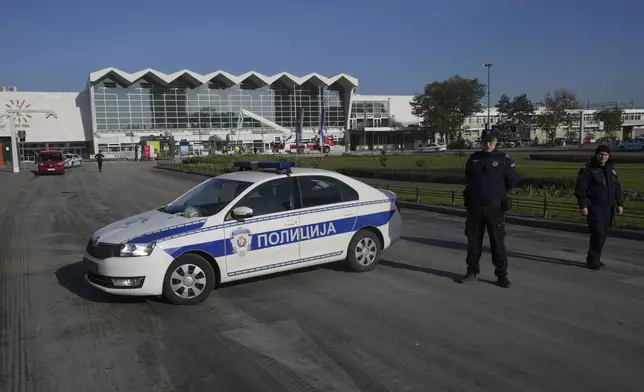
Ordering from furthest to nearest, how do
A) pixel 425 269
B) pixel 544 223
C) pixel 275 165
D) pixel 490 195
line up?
pixel 544 223 → pixel 425 269 → pixel 275 165 → pixel 490 195

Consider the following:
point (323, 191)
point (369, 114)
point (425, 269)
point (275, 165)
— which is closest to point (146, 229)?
point (275, 165)

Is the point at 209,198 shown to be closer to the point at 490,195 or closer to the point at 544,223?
the point at 490,195

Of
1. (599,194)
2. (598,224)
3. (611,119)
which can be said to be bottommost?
(598,224)

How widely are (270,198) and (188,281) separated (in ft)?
4.82

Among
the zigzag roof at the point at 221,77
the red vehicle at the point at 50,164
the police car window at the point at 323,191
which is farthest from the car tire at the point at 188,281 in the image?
the zigzag roof at the point at 221,77

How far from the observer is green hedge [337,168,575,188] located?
16.6 meters

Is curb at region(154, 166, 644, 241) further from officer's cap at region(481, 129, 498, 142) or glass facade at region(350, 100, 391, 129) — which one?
Result: glass facade at region(350, 100, 391, 129)

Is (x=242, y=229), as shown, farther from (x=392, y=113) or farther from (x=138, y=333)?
(x=392, y=113)

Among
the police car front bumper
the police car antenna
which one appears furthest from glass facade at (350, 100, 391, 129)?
the police car front bumper

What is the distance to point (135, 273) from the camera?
5852mm

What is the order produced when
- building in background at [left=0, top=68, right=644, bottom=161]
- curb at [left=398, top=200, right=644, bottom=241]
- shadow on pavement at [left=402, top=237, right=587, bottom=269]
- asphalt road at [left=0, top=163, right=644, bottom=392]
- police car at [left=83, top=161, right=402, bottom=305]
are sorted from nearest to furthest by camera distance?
asphalt road at [left=0, top=163, right=644, bottom=392], police car at [left=83, top=161, right=402, bottom=305], shadow on pavement at [left=402, top=237, right=587, bottom=269], curb at [left=398, top=200, right=644, bottom=241], building in background at [left=0, top=68, right=644, bottom=161]

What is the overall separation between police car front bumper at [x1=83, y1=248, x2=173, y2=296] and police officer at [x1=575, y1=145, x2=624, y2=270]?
5647 millimetres

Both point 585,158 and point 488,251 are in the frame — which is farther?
point 585,158

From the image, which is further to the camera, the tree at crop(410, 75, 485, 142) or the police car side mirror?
the tree at crop(410, 75, 485, 142)
